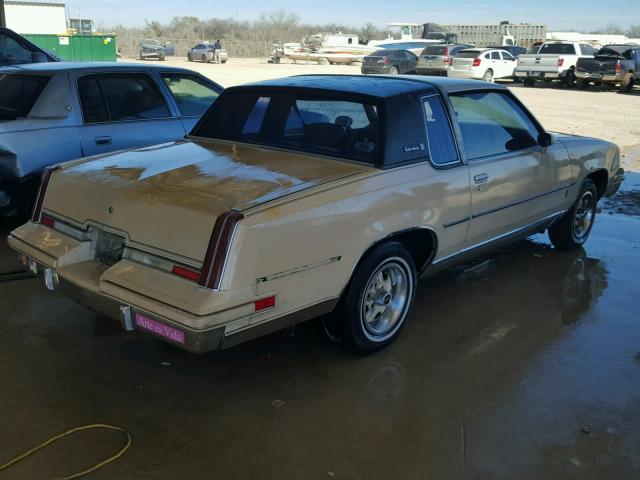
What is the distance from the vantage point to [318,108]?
167 inches

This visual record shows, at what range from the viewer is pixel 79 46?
2905 centimetres

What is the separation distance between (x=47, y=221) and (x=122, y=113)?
2.50 metres

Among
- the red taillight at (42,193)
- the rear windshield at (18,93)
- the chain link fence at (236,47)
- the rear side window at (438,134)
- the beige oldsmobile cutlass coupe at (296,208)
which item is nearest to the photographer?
the beige oldsmobile cutlass coupe at (296,208)

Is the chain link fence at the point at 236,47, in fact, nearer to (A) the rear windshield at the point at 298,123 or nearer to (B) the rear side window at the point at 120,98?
(B) the rear side window at the point at 120,98

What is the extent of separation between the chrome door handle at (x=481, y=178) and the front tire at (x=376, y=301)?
0.80m

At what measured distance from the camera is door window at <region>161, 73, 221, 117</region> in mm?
6600

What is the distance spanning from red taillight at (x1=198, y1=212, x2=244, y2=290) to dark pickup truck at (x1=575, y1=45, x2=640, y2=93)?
24.0 m

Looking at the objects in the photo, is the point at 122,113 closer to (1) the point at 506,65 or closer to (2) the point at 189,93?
(2) the point at 189,93

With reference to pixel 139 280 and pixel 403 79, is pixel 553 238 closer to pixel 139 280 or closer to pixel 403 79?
pixel 403 79

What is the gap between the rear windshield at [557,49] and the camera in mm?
25820

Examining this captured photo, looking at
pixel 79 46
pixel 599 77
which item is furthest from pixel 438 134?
pixel 79 46

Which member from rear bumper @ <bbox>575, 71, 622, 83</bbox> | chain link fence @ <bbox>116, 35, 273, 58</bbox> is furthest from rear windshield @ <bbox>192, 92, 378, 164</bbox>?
chain link fence @ <bbox>116, 35, 273, 58</bbox>

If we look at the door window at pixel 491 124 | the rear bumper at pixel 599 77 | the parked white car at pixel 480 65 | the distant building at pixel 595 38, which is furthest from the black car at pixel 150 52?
the door window at pixel 491 124

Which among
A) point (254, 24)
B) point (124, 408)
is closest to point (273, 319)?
point (124, 408)
